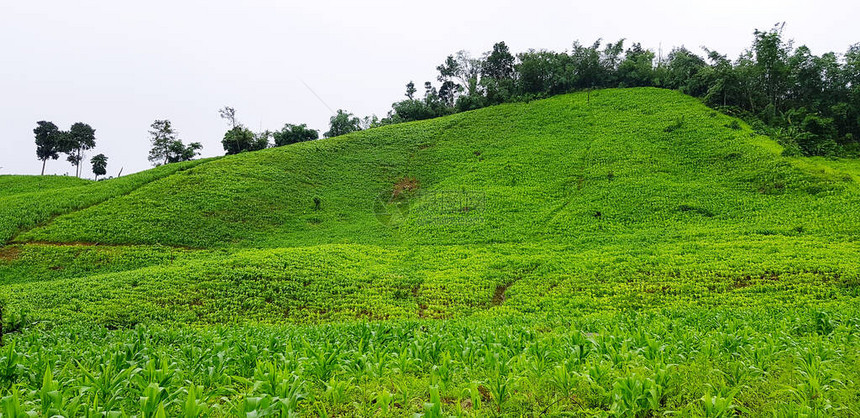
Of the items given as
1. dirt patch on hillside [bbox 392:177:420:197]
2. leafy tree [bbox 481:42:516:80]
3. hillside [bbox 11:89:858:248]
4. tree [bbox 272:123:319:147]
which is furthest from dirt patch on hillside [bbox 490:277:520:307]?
leafy tree [bbox 481:42:516:80]

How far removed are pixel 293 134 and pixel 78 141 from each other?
42025 millimetres

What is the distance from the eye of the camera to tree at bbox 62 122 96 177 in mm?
68125

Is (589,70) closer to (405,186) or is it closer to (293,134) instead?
(405,186)

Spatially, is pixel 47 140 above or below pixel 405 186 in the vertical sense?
above

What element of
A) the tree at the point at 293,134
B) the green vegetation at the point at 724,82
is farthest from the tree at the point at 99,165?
the green vegetation at the point at 724,82

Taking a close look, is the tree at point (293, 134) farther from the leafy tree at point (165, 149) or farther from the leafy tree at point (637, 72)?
the leafy tree at point (637, 72)

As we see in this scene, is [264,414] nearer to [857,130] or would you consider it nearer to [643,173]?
[643,173]

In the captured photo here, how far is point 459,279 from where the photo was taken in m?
Result: 21.0

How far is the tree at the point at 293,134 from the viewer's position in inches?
2569

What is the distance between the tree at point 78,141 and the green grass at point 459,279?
144 ft

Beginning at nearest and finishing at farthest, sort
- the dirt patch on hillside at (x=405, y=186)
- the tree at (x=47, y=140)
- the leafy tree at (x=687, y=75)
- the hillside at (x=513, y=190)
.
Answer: the hillside at (x=513, y=190)
the dirt patch on hillside at (x=405, y=186)
the leafy tree at (x=687, y=75)
the tree at (x=47, y=140)

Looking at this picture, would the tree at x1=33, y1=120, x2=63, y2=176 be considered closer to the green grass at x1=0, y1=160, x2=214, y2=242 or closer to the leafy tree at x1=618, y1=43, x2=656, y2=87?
the green grass at x1=0, y1=160, x2=214, y2=242

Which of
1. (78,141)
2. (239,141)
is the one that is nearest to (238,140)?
(239,141)

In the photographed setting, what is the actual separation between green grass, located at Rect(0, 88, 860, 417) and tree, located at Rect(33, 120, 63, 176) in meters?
44.4
